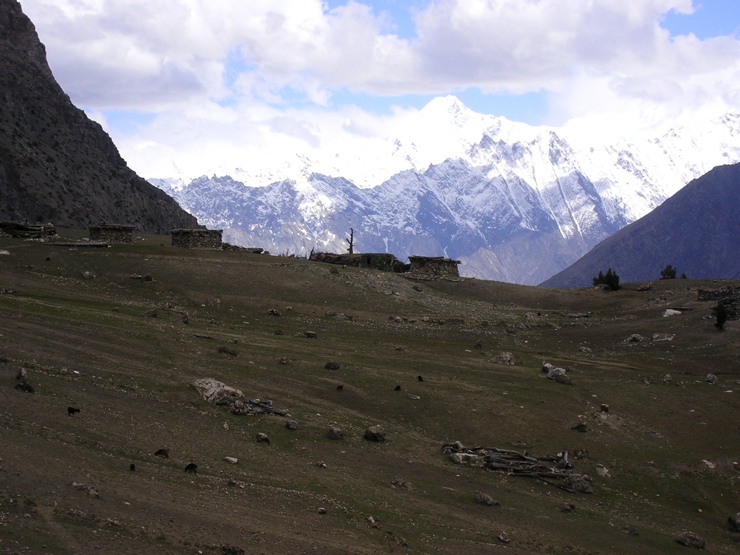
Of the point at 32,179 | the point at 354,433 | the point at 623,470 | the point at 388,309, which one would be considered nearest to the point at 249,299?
the point at 388,309

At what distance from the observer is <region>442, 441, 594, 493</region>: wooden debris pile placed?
2647 cm

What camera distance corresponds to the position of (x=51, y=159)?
130m

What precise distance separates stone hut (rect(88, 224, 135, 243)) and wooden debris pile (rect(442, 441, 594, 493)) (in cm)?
4270

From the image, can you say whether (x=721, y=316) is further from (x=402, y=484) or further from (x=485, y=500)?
(x=402, y=484)

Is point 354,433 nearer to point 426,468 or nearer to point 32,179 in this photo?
point 426,468

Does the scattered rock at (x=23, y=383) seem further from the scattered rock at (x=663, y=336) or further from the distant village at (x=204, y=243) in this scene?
the scattered rock at (x=663, y=336)

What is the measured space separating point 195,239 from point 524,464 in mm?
45251

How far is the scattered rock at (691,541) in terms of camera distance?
23266mm

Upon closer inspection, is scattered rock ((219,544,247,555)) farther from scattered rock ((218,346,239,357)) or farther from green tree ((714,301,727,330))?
green tree ((714,301,727,330))

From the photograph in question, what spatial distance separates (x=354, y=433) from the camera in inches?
1099

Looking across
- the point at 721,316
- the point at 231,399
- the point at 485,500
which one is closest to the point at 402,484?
the point at 485,500

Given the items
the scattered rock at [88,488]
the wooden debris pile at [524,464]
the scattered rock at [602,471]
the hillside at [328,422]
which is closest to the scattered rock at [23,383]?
the hillside at [328,422]

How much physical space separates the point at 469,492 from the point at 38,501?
40.1ft

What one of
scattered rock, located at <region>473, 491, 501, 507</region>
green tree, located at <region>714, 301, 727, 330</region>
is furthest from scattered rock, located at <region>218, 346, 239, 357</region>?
green tree, located at <region>714, 301, 727, 330</region>
